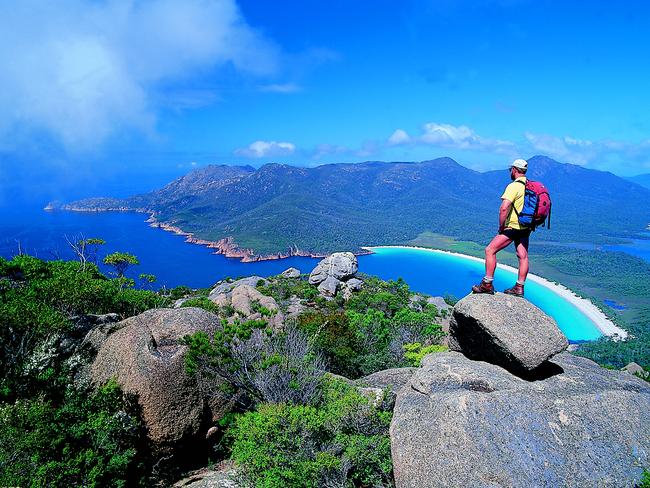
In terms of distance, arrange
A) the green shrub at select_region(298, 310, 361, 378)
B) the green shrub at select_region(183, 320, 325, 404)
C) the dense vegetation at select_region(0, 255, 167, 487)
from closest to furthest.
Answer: the dense vegetation at select_region(0, 255, 167, 487)
the green shrub at select_region(183, 320, 325, 404)
the green shrub at select_region(298, 310, 361, 378)

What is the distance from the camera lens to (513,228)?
31.9ft

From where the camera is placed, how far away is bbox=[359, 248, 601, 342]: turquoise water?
9419 centimetres

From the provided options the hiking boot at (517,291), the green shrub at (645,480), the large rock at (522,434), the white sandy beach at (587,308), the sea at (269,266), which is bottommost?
the white sandy beach at (587,308)

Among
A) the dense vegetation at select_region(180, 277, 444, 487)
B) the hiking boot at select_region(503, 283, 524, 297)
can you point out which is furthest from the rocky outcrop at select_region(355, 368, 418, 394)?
the hiking boot at select_region(503, 283, 524, 297)

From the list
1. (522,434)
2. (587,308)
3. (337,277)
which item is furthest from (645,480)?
(587,308)

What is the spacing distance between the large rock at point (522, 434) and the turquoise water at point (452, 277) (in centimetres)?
8926

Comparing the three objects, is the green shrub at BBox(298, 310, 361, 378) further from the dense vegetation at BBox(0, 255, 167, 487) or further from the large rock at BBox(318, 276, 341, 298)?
the large rock at BBox(318, 276, 341, 298)

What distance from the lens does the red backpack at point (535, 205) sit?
933 centimetres

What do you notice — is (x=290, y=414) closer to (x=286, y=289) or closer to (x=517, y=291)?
(x=517, y=291)

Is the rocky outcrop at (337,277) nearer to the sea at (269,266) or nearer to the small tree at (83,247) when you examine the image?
the small tree at (83,247)

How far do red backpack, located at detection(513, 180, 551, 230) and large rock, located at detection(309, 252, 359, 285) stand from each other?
47982 mm

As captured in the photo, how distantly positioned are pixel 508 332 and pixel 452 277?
457 feet

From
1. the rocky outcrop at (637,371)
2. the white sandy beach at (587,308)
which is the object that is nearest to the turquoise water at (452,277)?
the white sandy beach at (587,308)

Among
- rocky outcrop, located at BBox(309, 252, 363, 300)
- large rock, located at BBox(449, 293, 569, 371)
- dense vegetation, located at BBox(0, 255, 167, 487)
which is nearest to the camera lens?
large rock, located at BBox(449, 293, 569, 371)
